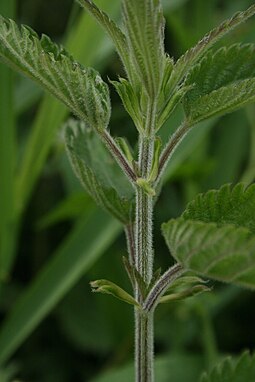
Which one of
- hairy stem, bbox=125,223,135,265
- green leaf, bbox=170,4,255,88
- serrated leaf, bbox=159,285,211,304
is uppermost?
green leaf, bbox=170,4,255,88

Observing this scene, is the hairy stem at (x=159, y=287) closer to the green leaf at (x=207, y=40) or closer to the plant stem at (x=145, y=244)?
the plant stem at (x=145, y=244)

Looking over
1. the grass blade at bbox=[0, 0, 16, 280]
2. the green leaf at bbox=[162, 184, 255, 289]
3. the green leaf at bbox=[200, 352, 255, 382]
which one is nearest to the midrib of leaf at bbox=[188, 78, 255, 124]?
the green leaf at bbox=[162, 184, 255, 289]

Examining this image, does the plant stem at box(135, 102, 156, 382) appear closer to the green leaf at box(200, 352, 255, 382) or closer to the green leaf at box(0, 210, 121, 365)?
the green leaf at box(200, 352, 255, 382)

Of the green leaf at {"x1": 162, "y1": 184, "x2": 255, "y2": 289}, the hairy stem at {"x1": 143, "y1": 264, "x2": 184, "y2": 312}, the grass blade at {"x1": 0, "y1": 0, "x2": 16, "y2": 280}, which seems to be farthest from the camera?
the grass blade at {"x1": 0, "y1": 0, "x2": 16, "y2": 280}

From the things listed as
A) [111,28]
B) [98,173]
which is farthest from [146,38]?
[98,173]

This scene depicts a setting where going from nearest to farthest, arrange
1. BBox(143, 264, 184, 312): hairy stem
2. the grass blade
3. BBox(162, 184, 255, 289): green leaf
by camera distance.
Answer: BBox(162, 184, 255, 289): green leaf, BBox(143, 264, 184, 312): hairy stem, the grass blade

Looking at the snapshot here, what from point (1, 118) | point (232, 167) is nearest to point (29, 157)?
point (1, 118)
